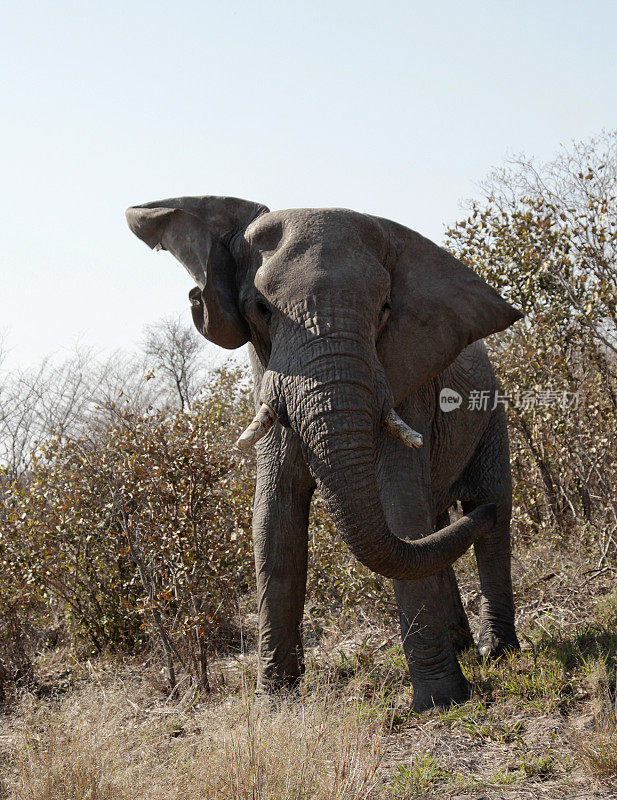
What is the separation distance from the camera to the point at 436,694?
4.97 meters

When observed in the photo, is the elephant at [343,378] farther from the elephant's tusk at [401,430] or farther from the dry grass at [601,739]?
the dry grass at [601,739]

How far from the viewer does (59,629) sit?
880 centimetres

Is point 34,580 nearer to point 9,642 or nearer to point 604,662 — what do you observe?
point 9,642

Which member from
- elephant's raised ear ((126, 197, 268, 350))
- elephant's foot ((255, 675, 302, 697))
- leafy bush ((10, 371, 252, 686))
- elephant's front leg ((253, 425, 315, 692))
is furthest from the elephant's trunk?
leafy bush ((10, 371, 252, 686))

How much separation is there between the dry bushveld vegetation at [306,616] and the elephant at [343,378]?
0.52 meters

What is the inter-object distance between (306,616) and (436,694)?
9.39 feet

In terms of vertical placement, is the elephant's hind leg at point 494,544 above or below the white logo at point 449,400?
below

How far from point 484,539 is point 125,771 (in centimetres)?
351

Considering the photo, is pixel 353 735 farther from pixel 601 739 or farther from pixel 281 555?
pixel 281 555

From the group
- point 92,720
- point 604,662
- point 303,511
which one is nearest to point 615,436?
point 604,662

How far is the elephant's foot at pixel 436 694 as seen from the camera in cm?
496

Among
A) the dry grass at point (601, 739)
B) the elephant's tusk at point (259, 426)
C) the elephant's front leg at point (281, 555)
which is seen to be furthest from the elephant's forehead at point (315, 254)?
the dry grass at point (601, 739)

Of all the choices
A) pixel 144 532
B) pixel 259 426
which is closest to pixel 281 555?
pixel 259 426

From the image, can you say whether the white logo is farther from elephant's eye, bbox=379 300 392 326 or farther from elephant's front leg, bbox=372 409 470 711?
elephant's eye, bbox=379 300 392 326
